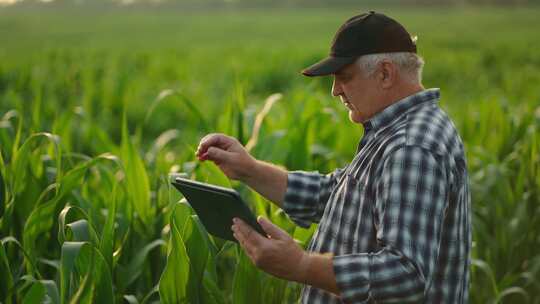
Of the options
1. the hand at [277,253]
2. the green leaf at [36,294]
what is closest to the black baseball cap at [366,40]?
the hand at [277,253]

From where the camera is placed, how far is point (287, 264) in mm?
1457

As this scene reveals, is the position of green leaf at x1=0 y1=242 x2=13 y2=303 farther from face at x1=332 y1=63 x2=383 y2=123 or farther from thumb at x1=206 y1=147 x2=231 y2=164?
face at x1=332 y1=63 x2=383 y2=123

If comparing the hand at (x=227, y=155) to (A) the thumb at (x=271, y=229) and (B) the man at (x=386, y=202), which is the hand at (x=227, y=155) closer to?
(B) the man at (x=386, y=202)

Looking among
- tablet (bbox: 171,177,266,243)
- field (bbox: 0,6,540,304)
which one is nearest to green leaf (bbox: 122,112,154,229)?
field (bbox: 0,6,540,304)

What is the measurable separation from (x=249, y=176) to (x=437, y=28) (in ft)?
101

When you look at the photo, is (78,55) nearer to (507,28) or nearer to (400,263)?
(400,263)

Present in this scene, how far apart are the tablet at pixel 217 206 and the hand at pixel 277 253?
4 cm

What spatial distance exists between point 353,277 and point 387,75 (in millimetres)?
451

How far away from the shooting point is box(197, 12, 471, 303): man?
1.40m

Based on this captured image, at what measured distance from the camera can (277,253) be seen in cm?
146

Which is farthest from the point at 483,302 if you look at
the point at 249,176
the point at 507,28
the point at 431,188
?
the point at 507,28

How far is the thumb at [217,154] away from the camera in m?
1.86

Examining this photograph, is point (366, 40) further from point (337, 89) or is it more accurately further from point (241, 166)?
point (241, 166)

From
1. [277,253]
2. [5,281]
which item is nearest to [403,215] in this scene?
[277,253]
